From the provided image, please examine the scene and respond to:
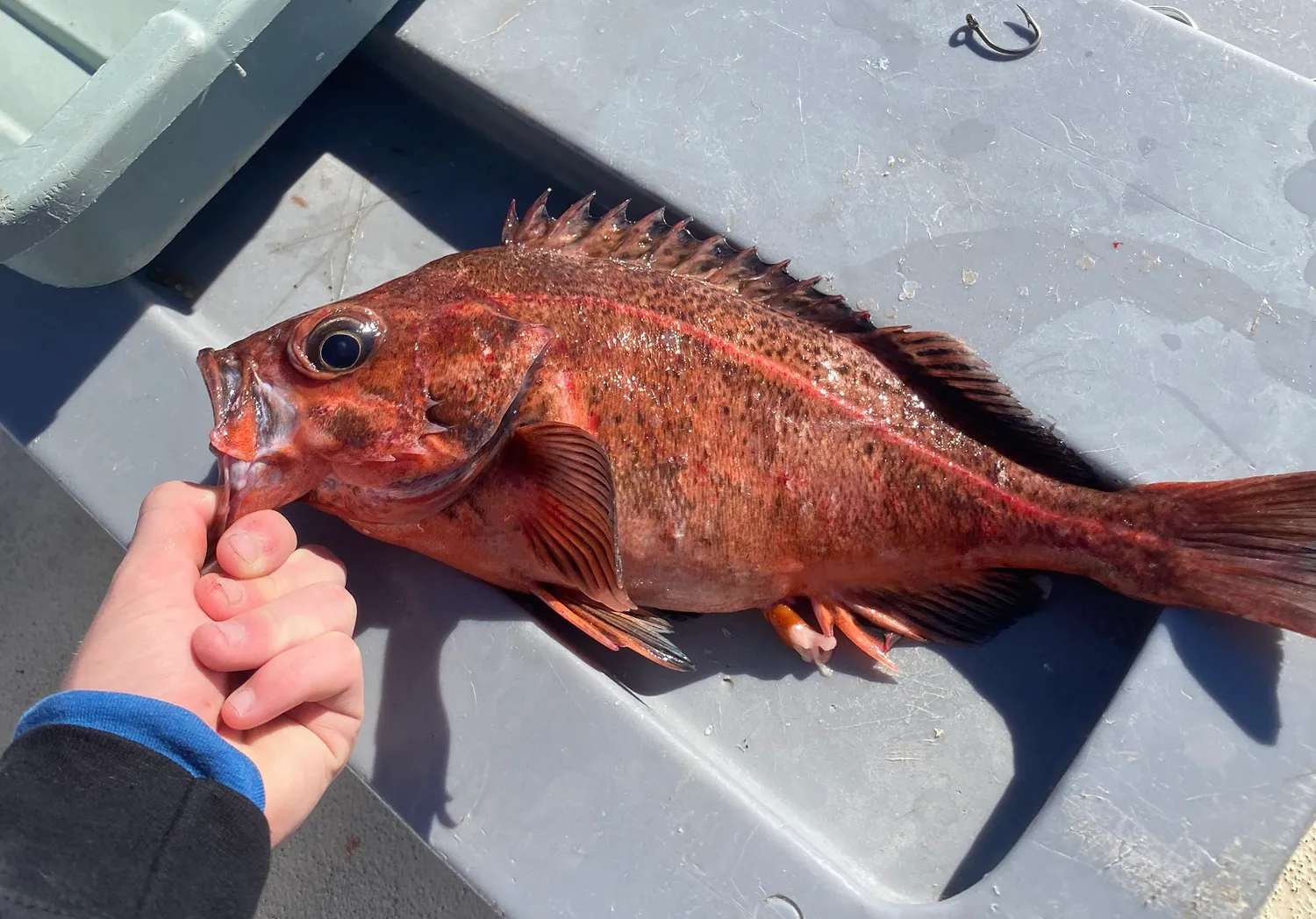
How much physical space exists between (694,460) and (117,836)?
1.28 m

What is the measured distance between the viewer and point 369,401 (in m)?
1.86

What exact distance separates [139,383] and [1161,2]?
3.61 m

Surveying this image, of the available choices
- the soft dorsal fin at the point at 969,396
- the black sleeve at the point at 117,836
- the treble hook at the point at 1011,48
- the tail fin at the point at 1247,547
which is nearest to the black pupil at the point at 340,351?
the black sleeve at the point at 117,836

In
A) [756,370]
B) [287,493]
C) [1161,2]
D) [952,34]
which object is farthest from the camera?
[1161,2]

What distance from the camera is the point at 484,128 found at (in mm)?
2820

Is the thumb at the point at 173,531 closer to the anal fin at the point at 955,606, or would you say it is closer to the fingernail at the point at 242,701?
the fingernail at the point at 242,701

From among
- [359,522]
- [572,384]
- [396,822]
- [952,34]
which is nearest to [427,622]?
[359,522]

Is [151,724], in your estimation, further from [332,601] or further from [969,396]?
[969,396]

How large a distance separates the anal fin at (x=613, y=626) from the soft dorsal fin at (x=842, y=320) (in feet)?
2.81

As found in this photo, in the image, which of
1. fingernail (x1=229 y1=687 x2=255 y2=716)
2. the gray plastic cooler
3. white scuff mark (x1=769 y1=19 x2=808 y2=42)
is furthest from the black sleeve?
white scuff mark (x1=769 y1=19 x2=808 y2=42)

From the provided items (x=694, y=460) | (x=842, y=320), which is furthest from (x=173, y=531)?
(x=842, y=320)

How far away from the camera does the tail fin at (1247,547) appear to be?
1870 millimetres

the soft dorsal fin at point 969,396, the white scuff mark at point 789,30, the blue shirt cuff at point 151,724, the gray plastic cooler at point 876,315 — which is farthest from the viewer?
the white scuff mark at point 789,30

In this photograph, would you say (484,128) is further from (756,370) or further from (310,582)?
(310,582)
